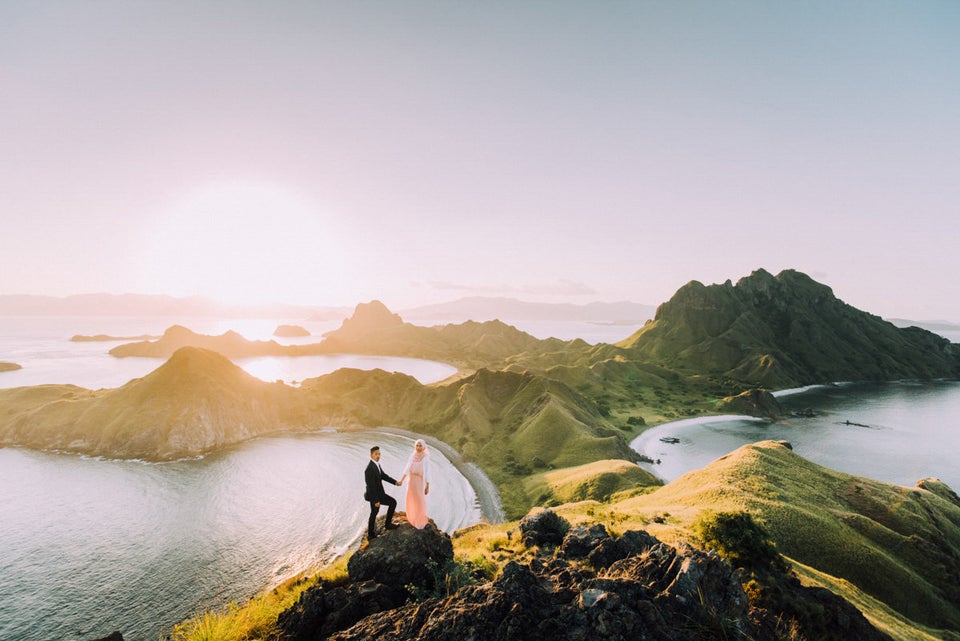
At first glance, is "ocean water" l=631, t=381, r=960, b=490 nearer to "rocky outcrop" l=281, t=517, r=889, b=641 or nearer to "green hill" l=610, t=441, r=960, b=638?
"green hill" l=610, t=441, r=960, b=638

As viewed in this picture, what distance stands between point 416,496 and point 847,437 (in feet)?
552

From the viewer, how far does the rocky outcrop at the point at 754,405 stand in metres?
145

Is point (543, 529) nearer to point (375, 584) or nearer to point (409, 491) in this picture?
point (409, 491)

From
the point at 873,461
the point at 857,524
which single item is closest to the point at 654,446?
the point at 873,461

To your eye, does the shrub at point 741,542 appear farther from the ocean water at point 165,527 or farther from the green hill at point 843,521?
the ocean water at point 165,527

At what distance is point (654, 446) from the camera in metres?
106

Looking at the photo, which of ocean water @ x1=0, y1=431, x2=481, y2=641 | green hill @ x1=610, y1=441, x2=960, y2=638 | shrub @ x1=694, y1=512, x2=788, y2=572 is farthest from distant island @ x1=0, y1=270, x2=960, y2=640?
ocean water @ x1=0, y1=431, x2=481, y2=641

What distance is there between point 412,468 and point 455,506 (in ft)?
182

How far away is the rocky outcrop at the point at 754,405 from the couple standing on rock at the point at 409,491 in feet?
542

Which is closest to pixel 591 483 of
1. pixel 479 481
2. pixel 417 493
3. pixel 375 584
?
pixel 479 481

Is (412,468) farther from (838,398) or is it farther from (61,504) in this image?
(838,398)

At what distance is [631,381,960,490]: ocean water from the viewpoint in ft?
322

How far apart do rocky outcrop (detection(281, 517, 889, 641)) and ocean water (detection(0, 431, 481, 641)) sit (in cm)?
4577

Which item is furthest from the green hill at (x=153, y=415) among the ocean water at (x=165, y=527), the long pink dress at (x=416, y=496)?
the long pink dress at (x=416, y=496)
